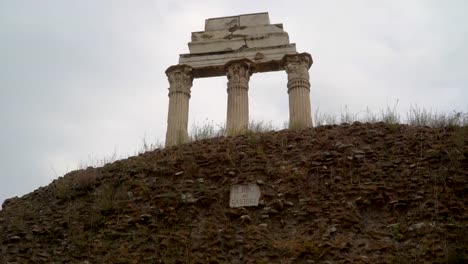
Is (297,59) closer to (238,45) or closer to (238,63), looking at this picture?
(238,63)

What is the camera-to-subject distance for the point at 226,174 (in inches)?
353

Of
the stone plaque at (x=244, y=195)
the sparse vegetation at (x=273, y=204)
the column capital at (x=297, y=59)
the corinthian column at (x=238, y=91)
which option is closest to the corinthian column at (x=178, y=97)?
the corinthian column at (x=238, y=91)

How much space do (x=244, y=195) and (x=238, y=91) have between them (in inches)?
284

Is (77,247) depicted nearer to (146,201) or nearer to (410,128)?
(146,201)

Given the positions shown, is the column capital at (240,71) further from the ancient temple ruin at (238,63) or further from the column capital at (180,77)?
the column capital at (180,77)

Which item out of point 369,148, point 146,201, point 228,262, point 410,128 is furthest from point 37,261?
point 410,128

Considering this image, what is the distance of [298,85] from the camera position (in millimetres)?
15469

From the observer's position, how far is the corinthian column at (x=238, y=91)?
15.0 m

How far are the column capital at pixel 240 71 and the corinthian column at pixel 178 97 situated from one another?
1.29m

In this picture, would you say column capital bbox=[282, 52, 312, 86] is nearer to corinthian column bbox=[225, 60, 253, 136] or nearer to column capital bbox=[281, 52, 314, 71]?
column capital bbox=[281, 52, 314, 71]

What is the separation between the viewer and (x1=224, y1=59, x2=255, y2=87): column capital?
15.5 metres

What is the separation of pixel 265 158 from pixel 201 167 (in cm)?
107

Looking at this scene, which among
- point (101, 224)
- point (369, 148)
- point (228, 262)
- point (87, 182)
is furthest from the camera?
point (87, 182)

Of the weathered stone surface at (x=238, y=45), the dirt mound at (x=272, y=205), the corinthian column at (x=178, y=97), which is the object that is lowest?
the dirt mound at (x=272, y=205)
